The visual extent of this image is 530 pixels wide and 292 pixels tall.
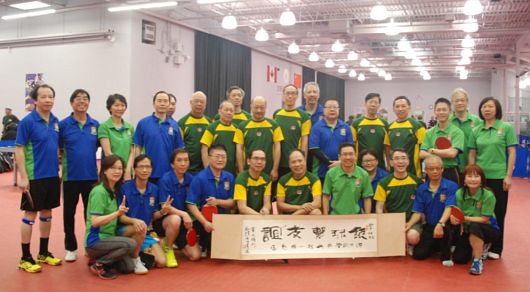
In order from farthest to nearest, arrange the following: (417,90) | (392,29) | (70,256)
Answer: (417,90), (392,29), (70,256)

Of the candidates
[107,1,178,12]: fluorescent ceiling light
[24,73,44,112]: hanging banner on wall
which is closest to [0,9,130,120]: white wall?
[24,73,44,112]: hanging banner on wall

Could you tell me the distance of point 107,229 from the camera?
4004 millimetres

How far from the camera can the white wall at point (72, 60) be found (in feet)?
36.0

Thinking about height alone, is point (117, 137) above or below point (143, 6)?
below

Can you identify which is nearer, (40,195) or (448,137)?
(40,195)

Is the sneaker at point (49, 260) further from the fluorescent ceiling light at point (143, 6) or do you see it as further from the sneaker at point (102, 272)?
the fluorescent ceiling light at point (143, 6)

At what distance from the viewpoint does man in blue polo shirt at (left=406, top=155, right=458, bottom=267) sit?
4430mm

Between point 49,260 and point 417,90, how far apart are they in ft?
77.7

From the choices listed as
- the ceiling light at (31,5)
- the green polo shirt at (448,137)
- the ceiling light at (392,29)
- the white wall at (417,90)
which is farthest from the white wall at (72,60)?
the white wall at (417,90)

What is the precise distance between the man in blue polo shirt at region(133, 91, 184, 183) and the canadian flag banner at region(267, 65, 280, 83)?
500 inches

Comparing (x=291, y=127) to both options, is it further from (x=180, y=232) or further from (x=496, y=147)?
(x=496, y=147)

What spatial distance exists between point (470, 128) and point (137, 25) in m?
8.30

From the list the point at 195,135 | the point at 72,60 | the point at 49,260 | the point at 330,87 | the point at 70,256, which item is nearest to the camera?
the point at 49,260

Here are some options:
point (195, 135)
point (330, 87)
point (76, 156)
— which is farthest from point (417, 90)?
point (76, 156)
